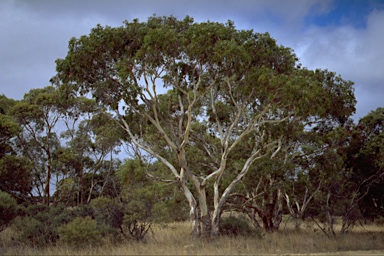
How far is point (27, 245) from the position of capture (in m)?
16.0

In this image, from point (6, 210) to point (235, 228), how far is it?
10.2 m

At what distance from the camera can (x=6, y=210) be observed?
Result: 1784 cm

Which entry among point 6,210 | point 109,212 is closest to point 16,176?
point 6,210

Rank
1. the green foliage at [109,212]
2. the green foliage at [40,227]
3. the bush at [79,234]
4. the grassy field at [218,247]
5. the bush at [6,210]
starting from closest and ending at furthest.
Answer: the grassy field at [218,247] → the bush at [79,234] → the green foliage at [40,227] → the bush at [6,210] → the green foliage at [109,212]

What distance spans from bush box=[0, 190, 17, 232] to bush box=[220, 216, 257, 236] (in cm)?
921

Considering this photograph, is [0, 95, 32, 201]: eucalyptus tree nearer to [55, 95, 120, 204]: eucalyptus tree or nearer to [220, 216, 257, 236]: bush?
[55, 95, 120, 204]: eucalyptus tree

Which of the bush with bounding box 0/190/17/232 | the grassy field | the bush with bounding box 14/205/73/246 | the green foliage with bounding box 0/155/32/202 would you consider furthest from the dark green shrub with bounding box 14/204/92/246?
the green foliage with bounding box 0/155/32/202

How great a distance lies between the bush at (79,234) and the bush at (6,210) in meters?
3.56

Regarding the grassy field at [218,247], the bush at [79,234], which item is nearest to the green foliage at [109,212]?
the grassy field at [218,247]

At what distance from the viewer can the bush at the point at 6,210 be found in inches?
697

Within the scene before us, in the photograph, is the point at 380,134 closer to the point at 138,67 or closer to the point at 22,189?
the point at 138,67

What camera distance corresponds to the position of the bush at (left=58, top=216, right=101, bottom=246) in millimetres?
15281

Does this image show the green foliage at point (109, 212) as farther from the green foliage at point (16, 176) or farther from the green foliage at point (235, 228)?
the green foliage at point (16, 176)

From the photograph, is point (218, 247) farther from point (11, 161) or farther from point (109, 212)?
point (11, 161)
